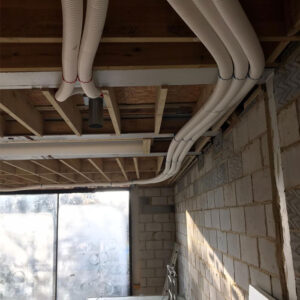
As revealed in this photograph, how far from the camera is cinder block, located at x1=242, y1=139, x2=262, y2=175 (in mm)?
1960

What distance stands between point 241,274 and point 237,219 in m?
0.38

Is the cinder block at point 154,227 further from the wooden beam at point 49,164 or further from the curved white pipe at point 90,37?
the curved white pipe at point 90,37

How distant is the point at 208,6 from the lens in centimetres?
105

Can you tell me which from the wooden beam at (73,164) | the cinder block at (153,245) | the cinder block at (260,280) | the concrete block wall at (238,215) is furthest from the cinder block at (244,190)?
the cinder block at (153,245)

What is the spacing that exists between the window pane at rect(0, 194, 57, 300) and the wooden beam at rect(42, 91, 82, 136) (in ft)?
18.4

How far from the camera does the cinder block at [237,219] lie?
2.29m

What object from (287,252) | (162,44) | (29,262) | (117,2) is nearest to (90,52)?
(117,2)

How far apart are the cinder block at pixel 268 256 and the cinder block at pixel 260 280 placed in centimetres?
5

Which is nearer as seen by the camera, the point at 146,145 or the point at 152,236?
the point at 146,145

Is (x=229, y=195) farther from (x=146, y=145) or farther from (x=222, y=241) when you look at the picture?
(x=146, y=145)

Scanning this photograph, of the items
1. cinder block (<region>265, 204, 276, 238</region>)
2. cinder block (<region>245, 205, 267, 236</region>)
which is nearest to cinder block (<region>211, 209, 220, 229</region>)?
cinder block (<region>245, 205, 267, 236</region>)

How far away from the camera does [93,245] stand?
7.67 m

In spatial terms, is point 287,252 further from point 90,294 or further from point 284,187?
point 90,294

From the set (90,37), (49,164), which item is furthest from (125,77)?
(49,164)
